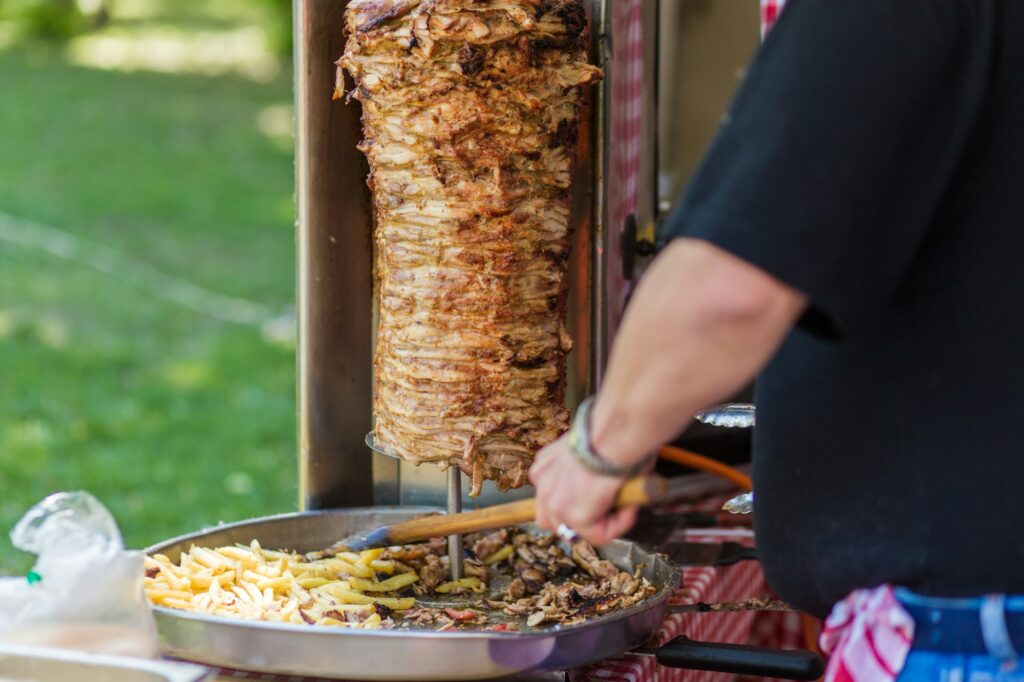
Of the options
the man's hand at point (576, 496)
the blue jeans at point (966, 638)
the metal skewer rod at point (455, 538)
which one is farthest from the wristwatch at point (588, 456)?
the metal skewer rod at point (455, 538)

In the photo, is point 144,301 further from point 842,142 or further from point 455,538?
Result: point 842,142

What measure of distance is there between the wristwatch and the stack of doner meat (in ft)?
2.31

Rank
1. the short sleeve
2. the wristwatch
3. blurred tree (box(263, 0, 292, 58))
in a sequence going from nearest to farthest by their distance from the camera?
the short sleeve < the wristwatch < blurred tree (box(263, 0, 292, 58))

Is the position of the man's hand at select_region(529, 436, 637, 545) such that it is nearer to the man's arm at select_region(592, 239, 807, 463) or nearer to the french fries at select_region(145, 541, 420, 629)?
the man's arm at select_region(592, 239, 807, 463)

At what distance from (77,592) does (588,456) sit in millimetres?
768

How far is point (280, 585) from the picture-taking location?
2.43m

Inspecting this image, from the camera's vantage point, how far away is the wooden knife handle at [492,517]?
1684mm

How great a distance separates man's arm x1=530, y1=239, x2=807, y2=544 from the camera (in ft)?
4.81

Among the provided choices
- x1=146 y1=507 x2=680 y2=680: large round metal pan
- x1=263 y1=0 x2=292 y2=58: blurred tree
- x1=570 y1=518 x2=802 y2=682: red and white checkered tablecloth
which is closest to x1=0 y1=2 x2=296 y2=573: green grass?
x1=263 y1=0 x2=292 y2=58: blurred tree

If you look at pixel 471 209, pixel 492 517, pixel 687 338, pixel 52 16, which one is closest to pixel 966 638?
pixel 687 338

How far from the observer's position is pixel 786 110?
146 cm

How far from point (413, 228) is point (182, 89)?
15522 mm

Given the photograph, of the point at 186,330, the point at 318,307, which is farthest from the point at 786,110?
the point at 186,330

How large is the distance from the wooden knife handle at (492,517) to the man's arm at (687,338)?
7 cm
